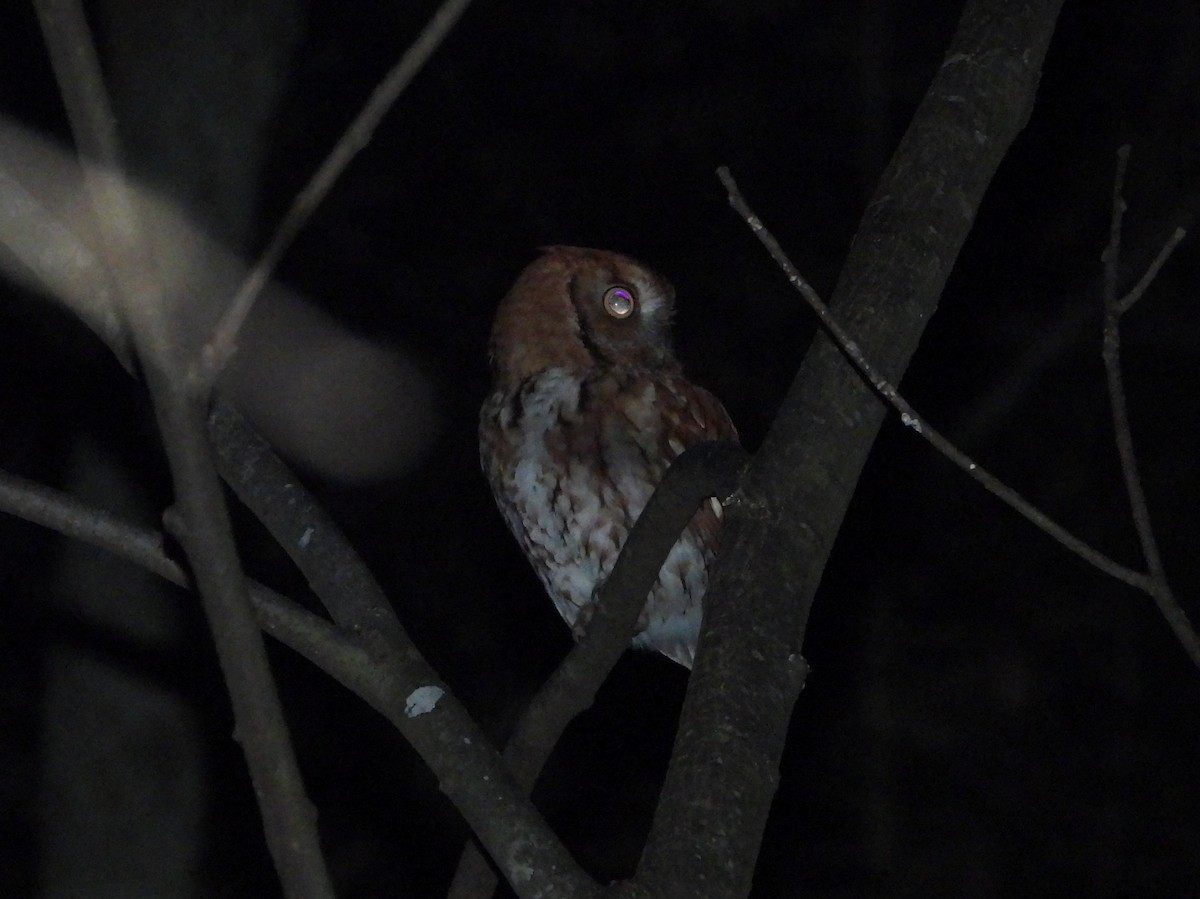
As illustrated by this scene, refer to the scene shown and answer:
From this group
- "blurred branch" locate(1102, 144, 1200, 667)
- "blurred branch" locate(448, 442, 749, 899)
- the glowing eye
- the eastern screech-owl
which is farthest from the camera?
the glowing eye

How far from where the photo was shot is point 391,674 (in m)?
1.41

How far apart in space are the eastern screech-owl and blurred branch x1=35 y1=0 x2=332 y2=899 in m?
1.46

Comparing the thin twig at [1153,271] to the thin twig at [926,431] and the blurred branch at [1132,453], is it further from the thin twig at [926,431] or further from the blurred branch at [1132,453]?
the thin twig at [926,431]

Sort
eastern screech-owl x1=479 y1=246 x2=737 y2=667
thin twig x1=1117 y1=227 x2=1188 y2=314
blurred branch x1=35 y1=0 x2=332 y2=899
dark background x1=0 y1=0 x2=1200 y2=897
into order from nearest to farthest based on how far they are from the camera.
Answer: blurred branch x1=35 y1=0 x2=332 y2=899 → thin twig x1=1117 y1=227 x2=1188 y2=314 → eastern screech-owl x1=479 y1=246 x2=737 y2=667 → dark background x1=0 y1=0 x2=1200 y2=897

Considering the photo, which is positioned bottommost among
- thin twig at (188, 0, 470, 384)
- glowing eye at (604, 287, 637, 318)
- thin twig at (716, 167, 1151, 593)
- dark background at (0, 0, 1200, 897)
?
dark background at (0, 0, 1200, 897)

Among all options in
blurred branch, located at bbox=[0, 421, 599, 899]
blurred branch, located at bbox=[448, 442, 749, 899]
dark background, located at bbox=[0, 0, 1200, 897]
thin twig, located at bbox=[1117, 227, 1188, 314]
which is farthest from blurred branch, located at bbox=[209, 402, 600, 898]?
dark background, located at bbox=[0, 0, 1200, 897]

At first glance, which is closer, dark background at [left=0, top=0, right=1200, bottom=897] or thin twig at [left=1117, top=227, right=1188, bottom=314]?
thin twig at [left=1117, top=227, right=1188, bottom=314]

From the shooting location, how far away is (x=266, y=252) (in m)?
0.98

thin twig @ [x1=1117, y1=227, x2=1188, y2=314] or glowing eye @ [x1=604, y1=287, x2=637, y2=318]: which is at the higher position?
thin twig @ [x1=1117, y1=227, x2=1188, y2=314]

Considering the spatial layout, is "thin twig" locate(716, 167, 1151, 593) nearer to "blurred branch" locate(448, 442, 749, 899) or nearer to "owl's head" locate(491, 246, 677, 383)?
"blurred branch" locate(448, 442, 749, 899)

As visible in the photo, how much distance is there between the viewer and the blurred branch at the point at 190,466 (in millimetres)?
863

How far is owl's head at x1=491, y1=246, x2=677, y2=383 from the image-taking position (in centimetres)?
254

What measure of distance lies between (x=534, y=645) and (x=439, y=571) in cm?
138

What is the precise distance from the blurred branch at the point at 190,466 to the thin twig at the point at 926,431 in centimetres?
53
